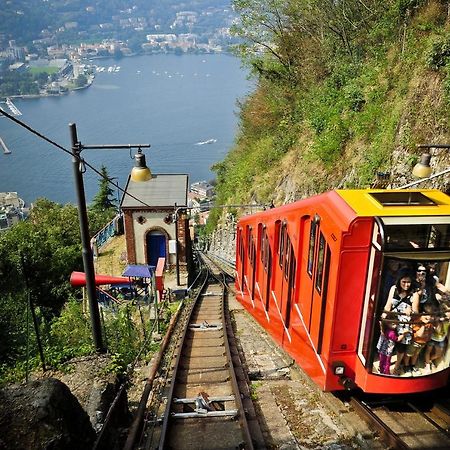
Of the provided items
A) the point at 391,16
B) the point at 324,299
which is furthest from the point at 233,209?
the point at 324,299

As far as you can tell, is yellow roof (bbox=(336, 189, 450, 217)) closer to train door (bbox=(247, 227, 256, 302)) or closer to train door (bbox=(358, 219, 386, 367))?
train door (bbox=(358, 219, 386, 367))

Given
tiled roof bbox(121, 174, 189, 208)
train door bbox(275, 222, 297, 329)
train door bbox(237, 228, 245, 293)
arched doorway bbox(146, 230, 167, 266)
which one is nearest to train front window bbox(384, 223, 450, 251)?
train door bbox(275, 222, 297, 329)

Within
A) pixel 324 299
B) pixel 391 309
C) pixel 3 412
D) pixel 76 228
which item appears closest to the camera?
pixel 3 412

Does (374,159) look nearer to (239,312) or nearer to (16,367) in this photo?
(239,312)

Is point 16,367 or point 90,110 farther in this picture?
point 90,110

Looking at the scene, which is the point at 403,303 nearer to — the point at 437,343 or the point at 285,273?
the point at 437,343

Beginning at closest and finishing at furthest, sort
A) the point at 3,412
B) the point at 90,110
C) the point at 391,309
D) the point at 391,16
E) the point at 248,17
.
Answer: the point at 3,412 < the point at 391,309 < the point at 391,16 < the point at 248,17 < the point at 90,110

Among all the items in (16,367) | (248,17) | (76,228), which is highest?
(248,17)
